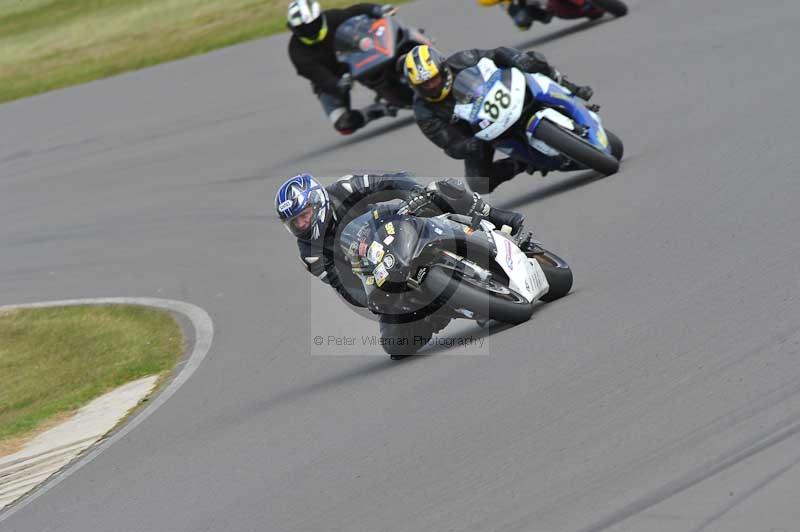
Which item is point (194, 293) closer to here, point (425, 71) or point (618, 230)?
point (425, 71)

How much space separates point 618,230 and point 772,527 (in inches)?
212

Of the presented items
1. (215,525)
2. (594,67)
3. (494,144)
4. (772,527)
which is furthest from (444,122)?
(772,527)

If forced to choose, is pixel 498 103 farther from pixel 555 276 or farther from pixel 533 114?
pixel 555 276

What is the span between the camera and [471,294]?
837cm

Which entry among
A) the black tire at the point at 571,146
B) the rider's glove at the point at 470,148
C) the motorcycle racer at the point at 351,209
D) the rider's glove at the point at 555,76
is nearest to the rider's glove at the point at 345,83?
the rider's glove at the point at 470,148

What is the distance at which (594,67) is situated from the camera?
15.4 meters

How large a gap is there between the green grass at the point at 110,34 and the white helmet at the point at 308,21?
20.4 feet

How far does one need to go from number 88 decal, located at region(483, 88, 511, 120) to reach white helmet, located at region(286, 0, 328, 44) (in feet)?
16.7

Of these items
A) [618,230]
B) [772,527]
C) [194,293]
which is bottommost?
[194,293]

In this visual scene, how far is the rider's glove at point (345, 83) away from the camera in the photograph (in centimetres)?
1608

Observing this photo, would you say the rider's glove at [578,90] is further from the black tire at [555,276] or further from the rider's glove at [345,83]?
the rider's glove at [345,83]

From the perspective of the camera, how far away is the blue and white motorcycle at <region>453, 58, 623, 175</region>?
1139 cm

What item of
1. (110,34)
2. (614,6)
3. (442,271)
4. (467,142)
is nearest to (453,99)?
(467,142)

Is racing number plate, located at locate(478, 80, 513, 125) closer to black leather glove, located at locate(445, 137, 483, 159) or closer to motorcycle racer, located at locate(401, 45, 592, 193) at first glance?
motorcycle racer, located at locate(401, 45, 592, 193)
